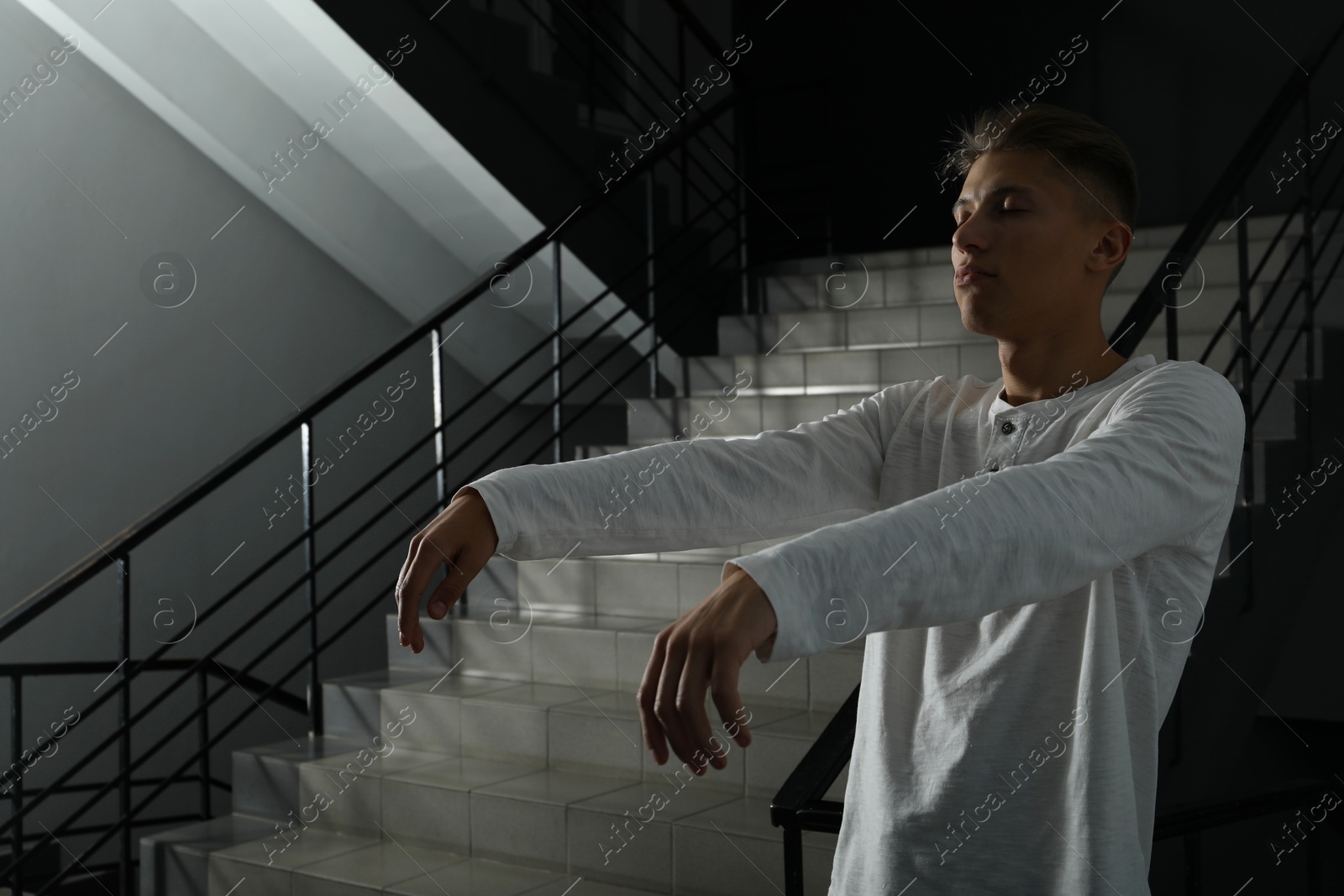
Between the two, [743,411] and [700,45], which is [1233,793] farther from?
[700,45]

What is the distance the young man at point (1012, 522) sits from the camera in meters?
0.66

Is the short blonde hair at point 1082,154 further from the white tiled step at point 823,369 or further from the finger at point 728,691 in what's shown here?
the white tiled step at point 823,369

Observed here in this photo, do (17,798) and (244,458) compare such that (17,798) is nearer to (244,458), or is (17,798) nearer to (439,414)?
(244,458)

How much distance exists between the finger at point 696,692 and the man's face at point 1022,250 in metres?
0.44

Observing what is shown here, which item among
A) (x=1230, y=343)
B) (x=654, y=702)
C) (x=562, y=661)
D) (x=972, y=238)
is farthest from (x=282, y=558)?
(x=654, y=702)

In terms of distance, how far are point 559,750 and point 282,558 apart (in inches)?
76.8

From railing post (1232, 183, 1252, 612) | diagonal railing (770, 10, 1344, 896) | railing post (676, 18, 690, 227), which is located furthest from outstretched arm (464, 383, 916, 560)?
railing post (676, 18, 690, 227)

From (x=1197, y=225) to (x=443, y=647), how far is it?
2.38 meters

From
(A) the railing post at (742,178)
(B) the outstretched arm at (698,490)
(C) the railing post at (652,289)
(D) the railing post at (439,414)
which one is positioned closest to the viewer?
(B) the outstretched arm at (698,490)

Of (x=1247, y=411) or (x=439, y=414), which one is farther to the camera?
(x=439, y=414)

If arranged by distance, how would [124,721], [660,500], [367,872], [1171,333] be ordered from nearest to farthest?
[660,500], [1171,333], [367,872], [124,721]

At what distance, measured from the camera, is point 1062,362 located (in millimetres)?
918

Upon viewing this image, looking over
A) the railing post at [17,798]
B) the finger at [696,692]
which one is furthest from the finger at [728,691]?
the railing post at [17,798]

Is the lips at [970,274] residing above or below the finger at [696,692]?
above
